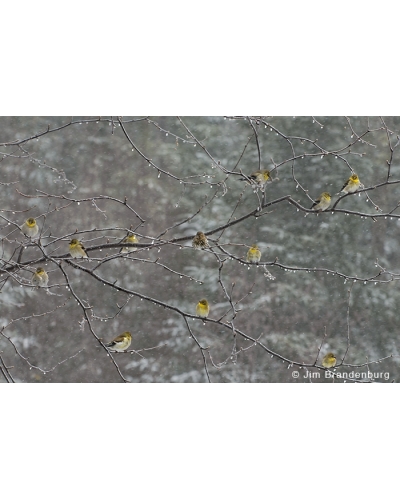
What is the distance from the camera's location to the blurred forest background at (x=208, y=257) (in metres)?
7.26

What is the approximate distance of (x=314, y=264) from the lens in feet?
24.7

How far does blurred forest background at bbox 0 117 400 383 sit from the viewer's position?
726cm

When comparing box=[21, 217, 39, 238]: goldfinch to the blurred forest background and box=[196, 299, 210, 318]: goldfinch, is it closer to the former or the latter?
box=[196, 299, 210, 318]: goldfinch

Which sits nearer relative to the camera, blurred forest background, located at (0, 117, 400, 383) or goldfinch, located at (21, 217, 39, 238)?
goldfinch, located at (21, 217, 39, 238)

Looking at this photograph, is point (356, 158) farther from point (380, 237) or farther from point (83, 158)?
point (83, 158)

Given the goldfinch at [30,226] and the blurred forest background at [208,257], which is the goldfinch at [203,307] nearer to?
the goldfinch at [30,226]

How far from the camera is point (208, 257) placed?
24.6ft

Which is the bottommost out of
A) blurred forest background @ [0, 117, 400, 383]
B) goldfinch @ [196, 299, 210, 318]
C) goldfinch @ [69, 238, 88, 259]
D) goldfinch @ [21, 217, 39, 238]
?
goldfinch @ [196, 299, 210, 318]

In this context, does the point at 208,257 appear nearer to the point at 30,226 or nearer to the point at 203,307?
the point at 203,307

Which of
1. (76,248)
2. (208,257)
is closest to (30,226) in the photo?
(76,248)

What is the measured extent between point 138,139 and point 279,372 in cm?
297

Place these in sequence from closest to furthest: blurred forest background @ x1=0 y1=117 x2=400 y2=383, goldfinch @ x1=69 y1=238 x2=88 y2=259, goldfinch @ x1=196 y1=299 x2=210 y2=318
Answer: goldfinch @ x1=69 y1=238 x2=88 y2=259
goldfinch @ x1=196 y1=299 x2=210 y2=318
blurred forest background @ x1=0 y1=117 x2=400 y2=383

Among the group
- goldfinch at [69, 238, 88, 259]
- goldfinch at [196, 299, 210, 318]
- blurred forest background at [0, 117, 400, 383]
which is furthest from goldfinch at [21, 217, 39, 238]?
blurred forest background at [0, 117, 400, 383]

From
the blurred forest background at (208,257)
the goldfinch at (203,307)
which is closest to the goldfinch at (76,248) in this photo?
the goldfinch at (203,307)
